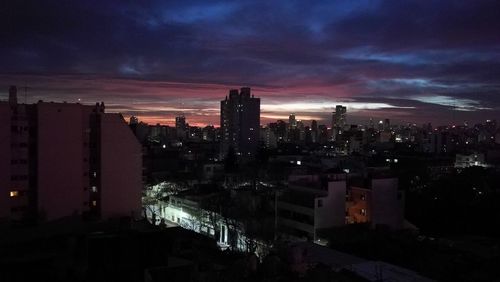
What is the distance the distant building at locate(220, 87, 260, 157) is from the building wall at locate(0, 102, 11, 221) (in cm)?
3594

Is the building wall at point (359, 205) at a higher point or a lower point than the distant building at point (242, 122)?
lower

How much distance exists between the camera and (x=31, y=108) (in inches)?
488

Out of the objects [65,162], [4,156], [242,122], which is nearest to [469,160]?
[242,122]

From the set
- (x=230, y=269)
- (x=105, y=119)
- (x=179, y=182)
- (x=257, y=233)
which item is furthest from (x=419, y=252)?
(x=179, y=182)

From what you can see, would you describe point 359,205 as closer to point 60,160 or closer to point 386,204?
point 386,204

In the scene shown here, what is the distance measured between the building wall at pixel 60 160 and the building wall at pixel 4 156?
0.72m

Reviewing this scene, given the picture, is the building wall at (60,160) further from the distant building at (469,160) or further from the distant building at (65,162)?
the distant building at (469,160)

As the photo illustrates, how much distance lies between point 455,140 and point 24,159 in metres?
54.3

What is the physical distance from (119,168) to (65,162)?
1693 millimetres

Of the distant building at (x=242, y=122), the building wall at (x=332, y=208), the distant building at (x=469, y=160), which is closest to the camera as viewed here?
the building wall at (x=332, y=208)

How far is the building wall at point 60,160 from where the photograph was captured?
40.5ft

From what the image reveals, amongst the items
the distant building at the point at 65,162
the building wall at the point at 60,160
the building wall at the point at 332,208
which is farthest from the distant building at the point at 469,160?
the building wall at the point at 60,160

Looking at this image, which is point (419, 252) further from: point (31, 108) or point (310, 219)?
point (31, 108)

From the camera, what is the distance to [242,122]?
48688 mm
